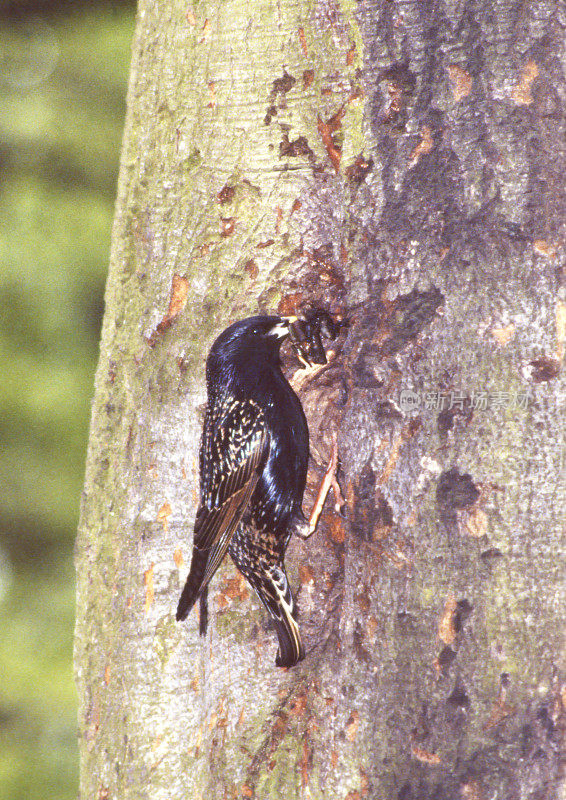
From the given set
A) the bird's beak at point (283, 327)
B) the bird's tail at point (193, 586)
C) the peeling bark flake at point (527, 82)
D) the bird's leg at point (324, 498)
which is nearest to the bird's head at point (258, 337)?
the bird's beak at point (283, 327)

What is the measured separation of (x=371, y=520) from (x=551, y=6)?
80 cm

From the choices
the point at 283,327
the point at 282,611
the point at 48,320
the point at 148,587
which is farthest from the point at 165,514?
the point at 48,320

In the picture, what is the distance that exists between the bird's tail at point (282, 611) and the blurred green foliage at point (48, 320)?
1.88m

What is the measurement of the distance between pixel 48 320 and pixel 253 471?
2.02 m

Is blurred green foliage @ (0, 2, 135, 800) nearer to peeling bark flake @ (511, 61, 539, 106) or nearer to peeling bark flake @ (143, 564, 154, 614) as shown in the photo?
peeling bark flake @ (143, 564, 154, 614)

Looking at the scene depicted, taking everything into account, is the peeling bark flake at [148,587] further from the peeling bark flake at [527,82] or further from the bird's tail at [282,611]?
the peeling bark flake at [527,82]

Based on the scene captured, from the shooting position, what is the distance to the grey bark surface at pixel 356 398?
1032mm

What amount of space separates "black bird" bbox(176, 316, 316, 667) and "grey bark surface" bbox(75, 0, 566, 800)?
0.03 meters

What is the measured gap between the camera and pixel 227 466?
121cm

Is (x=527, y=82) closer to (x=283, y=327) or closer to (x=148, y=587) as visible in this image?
(x=283, y=327)

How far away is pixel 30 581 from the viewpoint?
9.88 ft

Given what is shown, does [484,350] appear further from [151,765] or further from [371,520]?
[151,765]

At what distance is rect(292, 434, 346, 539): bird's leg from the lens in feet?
3.83

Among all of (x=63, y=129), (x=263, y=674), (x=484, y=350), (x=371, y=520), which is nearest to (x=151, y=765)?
(x=263, y=674)
